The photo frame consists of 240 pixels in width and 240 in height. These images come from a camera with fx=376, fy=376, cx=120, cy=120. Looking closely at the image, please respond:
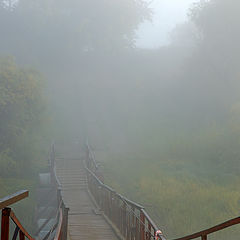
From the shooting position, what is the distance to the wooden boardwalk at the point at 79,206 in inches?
340

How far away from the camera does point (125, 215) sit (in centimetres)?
813

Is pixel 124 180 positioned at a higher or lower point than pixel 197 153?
lower

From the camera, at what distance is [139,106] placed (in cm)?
2562

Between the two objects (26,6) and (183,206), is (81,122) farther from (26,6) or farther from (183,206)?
(183,206)

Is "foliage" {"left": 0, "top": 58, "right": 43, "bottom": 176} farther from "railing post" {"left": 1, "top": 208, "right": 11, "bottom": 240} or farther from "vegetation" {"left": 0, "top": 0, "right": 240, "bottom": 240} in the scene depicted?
"railing post" {"left": 1, "top": 208, "right": 11, "bottom": 240}

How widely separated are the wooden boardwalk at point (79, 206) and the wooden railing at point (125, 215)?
24 centimetres

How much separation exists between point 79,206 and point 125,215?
396 centimetres

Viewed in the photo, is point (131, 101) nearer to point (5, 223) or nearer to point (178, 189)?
point (178, 189)

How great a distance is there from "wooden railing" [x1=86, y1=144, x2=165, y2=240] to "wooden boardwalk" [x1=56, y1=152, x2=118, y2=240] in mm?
235

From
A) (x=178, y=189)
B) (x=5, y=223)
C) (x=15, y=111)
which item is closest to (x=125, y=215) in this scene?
(x=5, y=223)

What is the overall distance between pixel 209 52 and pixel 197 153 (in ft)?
28.4

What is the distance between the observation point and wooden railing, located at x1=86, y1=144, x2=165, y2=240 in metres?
6.42

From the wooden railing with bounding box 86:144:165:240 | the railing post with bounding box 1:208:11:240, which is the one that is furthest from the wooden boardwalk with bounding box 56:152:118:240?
the railing post with bounding box 1:208:11:240

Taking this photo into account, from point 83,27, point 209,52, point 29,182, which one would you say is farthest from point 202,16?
point 29,182
